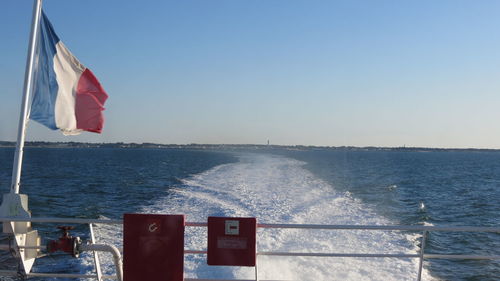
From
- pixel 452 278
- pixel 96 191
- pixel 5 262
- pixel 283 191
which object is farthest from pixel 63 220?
pixel 96 191

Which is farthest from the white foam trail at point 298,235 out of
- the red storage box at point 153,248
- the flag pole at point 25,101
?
the flag pole at point 25,101

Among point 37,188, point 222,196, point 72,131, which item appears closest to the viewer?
point 72,131

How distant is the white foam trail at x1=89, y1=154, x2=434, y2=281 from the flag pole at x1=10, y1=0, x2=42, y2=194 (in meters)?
4.80

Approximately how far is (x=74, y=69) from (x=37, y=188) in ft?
95.4

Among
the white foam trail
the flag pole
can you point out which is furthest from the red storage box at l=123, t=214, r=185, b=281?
the white foam trail

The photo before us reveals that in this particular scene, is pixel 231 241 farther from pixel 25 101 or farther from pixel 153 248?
pixel 25 101

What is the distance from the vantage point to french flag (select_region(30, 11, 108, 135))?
6504 millimetres

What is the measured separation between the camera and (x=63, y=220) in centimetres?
484

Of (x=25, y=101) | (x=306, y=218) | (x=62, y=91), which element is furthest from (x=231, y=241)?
(x=306, y=218)

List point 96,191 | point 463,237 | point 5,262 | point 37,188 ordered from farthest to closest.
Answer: point 37,188
point 96,191
point 463,237
point 5,262

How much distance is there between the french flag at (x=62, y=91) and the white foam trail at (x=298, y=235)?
436 centimetres

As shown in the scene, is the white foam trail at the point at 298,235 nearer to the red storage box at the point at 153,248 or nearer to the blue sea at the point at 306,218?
the blue sea at the point at 306,218

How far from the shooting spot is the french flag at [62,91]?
6.50m

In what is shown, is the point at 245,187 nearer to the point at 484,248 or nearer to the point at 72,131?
the point at 484,248
